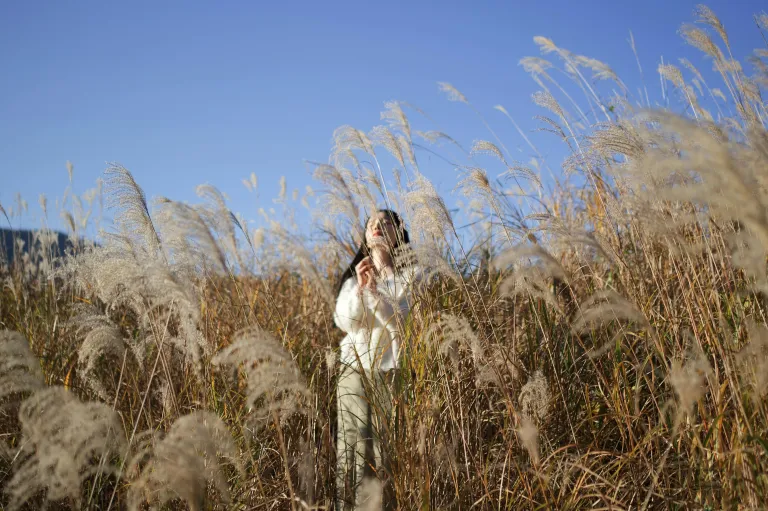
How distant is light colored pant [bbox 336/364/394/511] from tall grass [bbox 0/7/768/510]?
5 cm

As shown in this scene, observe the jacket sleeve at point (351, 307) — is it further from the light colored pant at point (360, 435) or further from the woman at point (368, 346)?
the light colored pant at point (360, 435)

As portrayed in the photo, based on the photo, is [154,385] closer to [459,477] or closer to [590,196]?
[459,477]

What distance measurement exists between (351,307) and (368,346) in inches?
28.5

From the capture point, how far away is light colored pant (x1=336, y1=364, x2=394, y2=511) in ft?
7.01

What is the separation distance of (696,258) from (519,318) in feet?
2.89

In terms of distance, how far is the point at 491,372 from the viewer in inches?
75.5

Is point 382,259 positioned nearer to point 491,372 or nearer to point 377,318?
point 377,318

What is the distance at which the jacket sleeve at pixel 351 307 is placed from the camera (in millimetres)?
2852

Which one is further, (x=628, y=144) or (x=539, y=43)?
(x=539, y=43)

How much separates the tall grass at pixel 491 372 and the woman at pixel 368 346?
9 cm

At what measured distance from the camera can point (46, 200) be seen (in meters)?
5.22

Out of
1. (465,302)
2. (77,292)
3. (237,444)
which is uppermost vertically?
(77,292)

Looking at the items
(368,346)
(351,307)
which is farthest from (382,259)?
(368,346)

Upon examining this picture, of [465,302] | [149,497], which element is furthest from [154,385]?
[465,302]
